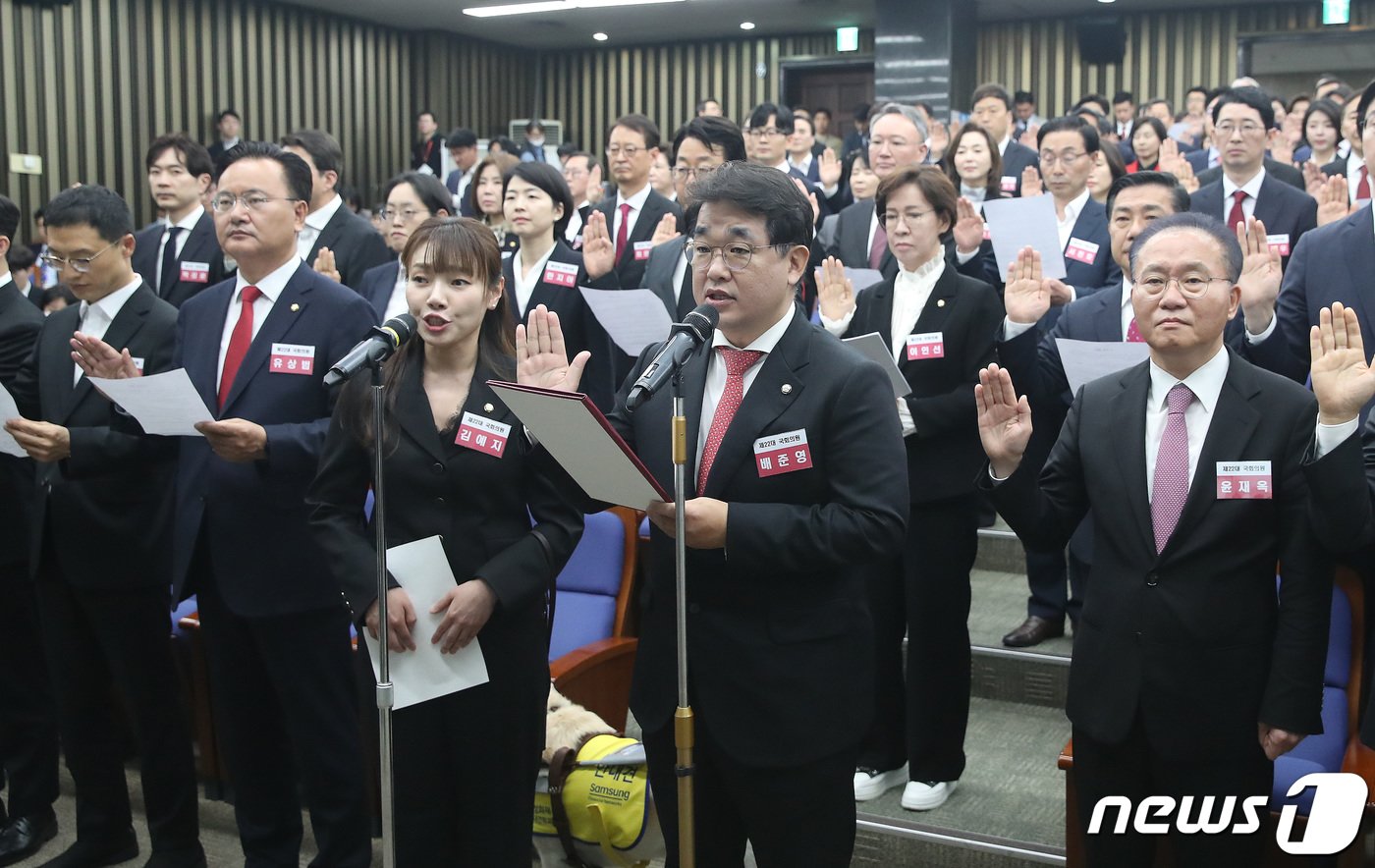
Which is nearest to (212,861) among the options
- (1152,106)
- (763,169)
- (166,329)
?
(166,329)

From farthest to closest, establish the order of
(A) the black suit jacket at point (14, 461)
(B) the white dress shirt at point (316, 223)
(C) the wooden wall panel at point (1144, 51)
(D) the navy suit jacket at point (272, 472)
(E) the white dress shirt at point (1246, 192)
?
(C) the wooden wall panel at point (1144, 51) < (B) the white dress shirt at point (316, 223) < (E) the white dress shirt at point (1246, 192) < (A) the black suit jacket at point (14, 461) < (D) the navy suit jacket at point (272, 472)

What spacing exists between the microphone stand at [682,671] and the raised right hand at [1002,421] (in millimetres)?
530

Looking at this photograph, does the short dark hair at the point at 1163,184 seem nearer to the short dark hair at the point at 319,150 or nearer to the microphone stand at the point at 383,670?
the microphone stand at the point at 383,670

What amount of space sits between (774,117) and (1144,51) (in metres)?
8.14

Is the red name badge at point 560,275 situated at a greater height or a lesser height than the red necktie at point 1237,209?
lesser

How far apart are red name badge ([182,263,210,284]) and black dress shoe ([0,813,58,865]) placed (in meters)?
1.80

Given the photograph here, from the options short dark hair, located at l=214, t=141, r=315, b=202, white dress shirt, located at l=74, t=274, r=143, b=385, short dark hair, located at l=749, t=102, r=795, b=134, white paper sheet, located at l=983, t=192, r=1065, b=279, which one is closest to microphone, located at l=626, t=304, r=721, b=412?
short dark hair, located at l=214, t=141, r=315, b=202

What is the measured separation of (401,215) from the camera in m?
4.19

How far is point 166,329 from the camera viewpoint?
2928 millimetres

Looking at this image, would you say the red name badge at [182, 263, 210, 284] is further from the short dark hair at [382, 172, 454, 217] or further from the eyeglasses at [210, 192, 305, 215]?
the eyeglasses at [210, 192, 305, 215]

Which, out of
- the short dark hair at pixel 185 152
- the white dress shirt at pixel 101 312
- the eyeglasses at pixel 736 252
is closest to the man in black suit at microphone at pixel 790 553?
the eyeglasses at pixel 736 252

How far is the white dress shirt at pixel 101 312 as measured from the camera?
2.93 m

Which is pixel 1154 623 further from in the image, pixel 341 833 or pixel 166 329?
pixel 166 329

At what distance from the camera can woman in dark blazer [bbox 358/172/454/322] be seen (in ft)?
13.4
